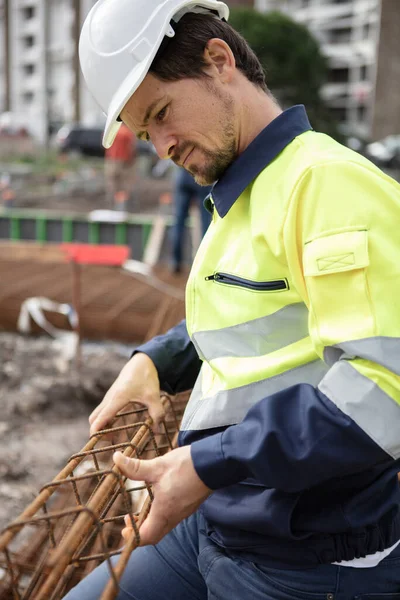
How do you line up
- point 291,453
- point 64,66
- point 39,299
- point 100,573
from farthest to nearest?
point 64,66
point 39,299
point 100,573
point 291,453

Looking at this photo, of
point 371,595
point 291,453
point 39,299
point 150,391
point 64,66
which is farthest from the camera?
point 64,66

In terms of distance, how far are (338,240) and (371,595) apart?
69cm

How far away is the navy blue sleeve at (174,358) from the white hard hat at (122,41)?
0.61 m

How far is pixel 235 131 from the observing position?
1.41 metres

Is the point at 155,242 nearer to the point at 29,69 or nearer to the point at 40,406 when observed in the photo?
the point at 40,406

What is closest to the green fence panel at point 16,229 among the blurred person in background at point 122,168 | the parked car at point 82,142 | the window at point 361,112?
the blurred person in background at point 122,168

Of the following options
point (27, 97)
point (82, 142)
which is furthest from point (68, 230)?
point (27, 97)

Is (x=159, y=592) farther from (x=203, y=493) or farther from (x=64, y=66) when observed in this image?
(x=64, y=66)

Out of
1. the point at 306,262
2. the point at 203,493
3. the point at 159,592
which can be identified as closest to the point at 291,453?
the point at 203,493

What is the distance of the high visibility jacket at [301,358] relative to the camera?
110 centimetres

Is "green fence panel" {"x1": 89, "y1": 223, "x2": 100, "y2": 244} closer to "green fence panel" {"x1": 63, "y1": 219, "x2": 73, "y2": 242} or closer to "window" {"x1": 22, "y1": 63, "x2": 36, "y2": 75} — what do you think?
"green fence panel" {"x1": 63, "y1": 219, "x2": 73, "y2": 242}

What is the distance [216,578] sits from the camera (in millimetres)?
1369

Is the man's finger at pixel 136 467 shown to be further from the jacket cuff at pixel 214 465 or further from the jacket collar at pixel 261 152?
the jacket collar at pixel 261 152

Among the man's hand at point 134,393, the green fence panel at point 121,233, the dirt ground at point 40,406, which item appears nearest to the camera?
the man's hand at point 134,393
